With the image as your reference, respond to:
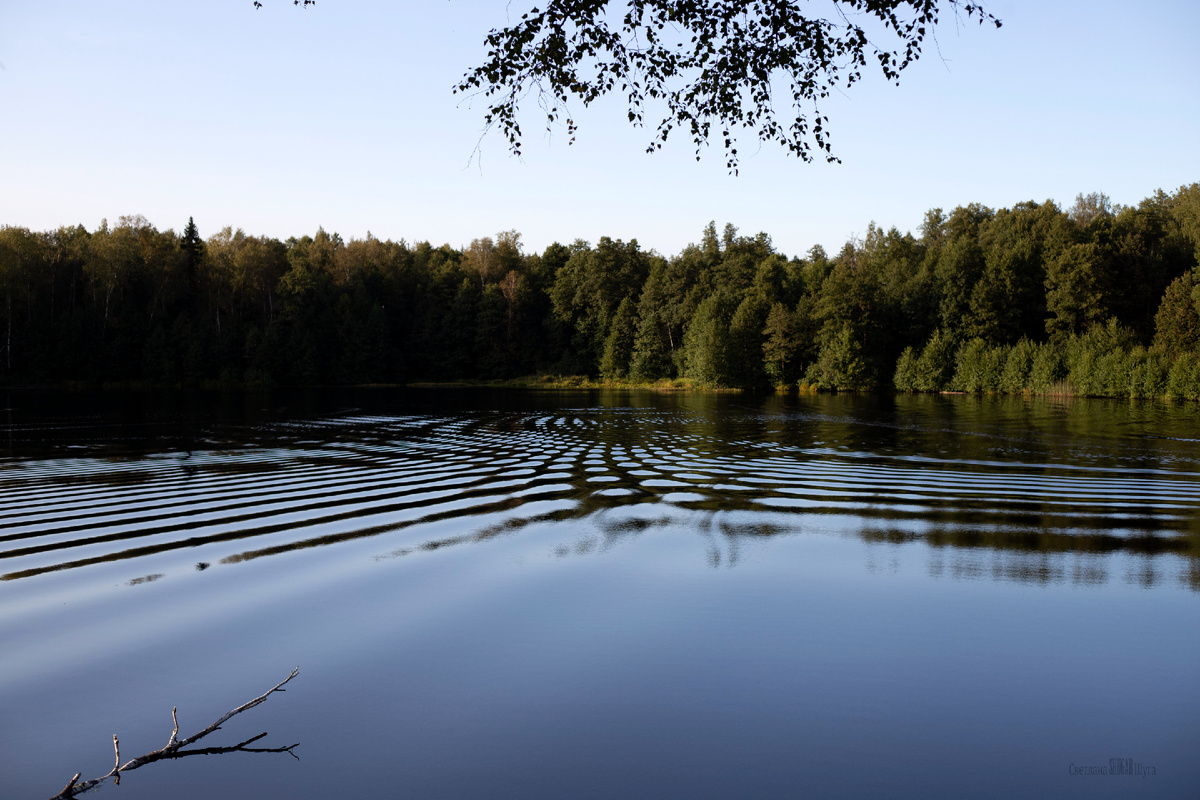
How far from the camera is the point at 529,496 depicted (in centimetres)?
1119

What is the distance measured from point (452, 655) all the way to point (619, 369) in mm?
77844

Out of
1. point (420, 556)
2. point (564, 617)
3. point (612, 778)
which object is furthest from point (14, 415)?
point (612, 778)

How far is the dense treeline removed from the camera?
197 ft

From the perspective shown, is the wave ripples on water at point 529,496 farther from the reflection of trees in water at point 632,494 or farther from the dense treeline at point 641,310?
the dense treeline at point 641,310

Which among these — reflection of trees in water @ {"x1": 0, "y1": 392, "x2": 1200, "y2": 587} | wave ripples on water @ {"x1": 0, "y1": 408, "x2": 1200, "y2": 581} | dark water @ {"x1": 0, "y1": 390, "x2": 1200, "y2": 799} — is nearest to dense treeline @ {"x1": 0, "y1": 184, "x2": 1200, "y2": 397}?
reflection of trees in water @ {"x1": 0, "y1": 392, "x2": 1200, "y2": 587}

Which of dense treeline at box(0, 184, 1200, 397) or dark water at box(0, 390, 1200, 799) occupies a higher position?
dense treeline at box(0, 184, 1200, 397)

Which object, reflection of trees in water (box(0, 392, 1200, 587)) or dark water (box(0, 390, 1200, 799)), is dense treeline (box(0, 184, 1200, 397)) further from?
dark water (box(0, 390, 1200, 799))

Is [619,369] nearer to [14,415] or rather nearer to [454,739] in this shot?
[14,415]

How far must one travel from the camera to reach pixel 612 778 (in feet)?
11.6

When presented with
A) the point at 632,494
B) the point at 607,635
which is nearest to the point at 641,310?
the point at 632,494

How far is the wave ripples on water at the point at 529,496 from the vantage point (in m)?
8.24

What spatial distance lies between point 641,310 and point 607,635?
79948mm

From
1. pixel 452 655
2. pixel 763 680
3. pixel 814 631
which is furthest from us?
pixel 814 631

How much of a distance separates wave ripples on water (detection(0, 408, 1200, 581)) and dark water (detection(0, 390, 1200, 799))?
9cm
